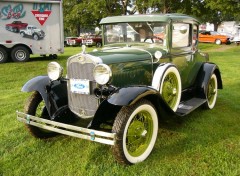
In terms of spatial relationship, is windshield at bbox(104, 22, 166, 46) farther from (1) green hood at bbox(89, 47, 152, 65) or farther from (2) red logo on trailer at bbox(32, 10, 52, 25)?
(2) red logo on trailer at bbox(32, 10, 52, 25)

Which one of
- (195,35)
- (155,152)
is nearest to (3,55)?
(195,35)

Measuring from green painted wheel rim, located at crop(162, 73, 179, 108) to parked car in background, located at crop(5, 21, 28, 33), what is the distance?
10211mm

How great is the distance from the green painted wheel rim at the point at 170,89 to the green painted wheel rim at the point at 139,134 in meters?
0.79

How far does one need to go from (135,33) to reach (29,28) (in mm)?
9408

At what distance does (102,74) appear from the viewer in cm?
347

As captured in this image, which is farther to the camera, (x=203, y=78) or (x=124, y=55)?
(x=203, y=78)

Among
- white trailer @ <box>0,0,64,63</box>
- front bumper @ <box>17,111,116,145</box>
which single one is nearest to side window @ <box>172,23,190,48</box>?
front bumper @ <box>17,111,116,145</box>

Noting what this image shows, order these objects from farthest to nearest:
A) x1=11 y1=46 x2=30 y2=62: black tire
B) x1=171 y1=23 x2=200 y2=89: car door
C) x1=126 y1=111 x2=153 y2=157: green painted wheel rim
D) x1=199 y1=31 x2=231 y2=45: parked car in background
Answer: x1=199 y1=31 x2=231 y2=45: parked car in background
x1=11 y1=46 x2=30 y2=62: black tire
x1=171 y1=23 x2=200 y2=89: car door
x1=126 y1=111 x2=153 y2=157: green painted wheel rim

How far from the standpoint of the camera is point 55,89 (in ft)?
13.6

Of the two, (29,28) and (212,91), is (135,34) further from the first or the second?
(29,28)

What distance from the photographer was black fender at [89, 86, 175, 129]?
322 centimetres

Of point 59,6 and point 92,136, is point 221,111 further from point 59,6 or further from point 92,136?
point 59,6

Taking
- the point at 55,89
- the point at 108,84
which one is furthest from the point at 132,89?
the point at 55,89

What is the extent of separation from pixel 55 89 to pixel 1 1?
9.84 m
